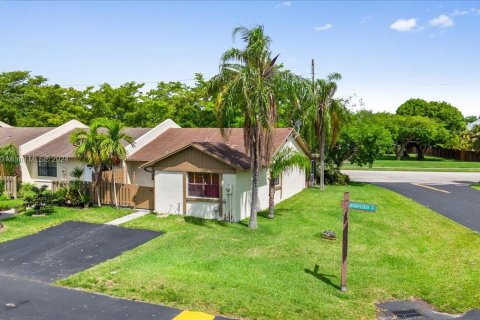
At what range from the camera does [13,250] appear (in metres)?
13.6

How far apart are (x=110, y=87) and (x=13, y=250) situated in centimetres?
2791

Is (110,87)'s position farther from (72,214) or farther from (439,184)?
(439,184)

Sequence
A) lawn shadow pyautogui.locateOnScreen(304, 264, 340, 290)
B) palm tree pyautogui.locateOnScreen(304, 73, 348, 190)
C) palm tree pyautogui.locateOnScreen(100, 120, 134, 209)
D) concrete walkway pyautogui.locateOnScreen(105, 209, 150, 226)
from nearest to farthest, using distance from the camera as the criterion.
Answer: lawn shadow pyautogui.locateOnScreen(304, 264, 340, 290), concrete walkway pyautogui.locateOnScreen(105, 209, 150, 226), palm tree pyautogui.locateOnScreen(100, 120, 134, 209), palm tree pyautogui.locateOnScreen(304, 73, 348, 190)

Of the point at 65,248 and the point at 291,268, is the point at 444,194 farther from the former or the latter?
the point at 65,248

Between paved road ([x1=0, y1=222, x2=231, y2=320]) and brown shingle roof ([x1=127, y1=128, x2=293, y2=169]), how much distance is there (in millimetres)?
4949

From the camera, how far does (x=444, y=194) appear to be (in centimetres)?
2744

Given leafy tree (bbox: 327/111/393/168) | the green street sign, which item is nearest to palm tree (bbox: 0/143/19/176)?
A: the green street sign

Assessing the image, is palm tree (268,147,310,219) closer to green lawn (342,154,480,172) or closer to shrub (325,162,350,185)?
shrub (325,162,350,185)

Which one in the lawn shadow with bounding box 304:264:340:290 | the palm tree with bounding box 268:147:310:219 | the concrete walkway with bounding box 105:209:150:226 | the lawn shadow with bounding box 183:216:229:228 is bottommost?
the lawn shadow with bounding box 304:264:340:290

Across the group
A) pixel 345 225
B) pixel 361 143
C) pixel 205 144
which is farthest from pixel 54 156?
pixel 361 143

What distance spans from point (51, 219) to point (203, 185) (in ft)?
23.0

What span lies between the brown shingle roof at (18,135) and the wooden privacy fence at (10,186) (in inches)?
200

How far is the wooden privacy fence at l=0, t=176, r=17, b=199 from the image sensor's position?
883 inches

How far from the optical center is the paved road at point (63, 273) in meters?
8.97
